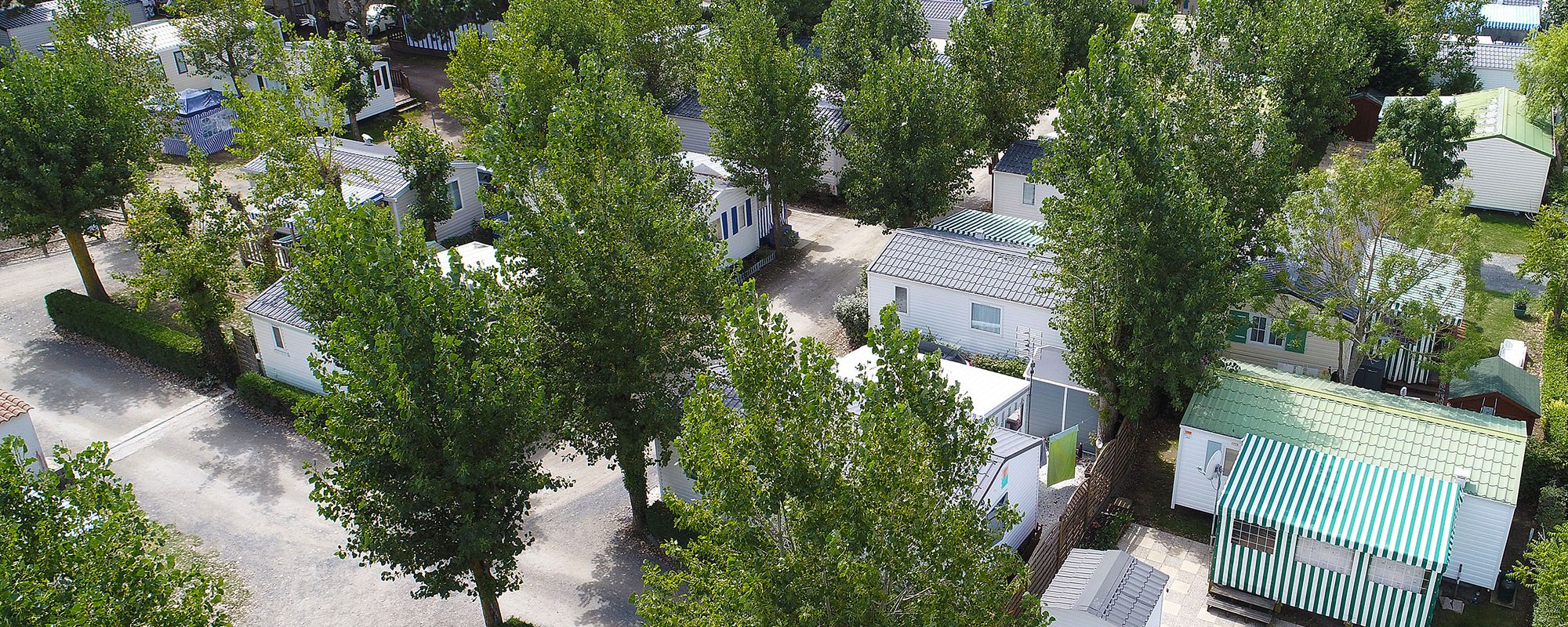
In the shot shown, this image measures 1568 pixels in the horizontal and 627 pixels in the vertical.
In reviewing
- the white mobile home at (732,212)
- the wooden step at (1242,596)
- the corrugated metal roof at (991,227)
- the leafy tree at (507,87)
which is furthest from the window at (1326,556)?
the white mobile home at (732,212)

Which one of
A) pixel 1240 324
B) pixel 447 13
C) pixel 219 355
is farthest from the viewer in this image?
pixel 447 13

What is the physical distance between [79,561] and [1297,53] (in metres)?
39.2

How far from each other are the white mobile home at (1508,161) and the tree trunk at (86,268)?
4592 centimetres

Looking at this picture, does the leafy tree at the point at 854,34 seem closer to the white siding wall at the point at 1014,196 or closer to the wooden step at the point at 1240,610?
the white siding wall at the point at 1014,196

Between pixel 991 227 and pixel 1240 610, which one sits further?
pixel 991 227

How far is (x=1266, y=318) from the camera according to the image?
31.4 m

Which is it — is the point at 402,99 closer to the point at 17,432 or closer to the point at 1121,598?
the point at 17,432

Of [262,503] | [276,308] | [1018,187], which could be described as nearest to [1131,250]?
[1018,187]

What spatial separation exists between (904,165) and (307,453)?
19511 millimetres

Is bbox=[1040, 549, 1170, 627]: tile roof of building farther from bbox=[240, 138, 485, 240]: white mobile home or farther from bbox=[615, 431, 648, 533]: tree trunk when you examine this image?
bbox=[240, 138, 485, 240]: white mobile home

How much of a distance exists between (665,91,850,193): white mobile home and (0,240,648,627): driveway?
21.1 metres

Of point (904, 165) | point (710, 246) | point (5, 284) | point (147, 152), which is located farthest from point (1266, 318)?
point (5, 284)

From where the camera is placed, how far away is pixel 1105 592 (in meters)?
20.1

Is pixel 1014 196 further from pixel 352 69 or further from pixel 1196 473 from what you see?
pixel 352 69
